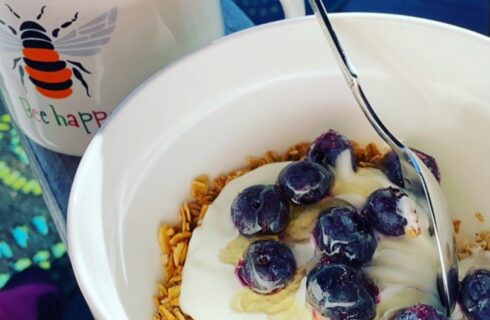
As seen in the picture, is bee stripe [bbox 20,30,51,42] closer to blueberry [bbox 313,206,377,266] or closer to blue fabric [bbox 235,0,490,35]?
blueberry [bbox 313,206,377,266]

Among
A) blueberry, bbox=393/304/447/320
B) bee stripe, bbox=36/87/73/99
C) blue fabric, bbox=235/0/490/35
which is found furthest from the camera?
blue fabric, bbox=235/0/490/35

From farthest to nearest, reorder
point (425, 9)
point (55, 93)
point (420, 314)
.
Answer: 1. point (425, 9)
2. point (55, 93)
3. point (420, 314)

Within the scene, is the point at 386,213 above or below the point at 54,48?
below


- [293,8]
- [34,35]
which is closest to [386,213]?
[293,8]

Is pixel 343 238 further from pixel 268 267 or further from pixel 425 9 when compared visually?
pixel 425 9

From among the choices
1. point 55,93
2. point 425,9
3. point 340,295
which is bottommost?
point 425,9

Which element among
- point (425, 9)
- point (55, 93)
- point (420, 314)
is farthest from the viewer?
point (425, 9)

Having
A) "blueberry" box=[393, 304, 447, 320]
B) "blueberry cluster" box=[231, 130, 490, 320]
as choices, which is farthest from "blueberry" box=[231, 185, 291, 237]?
"blueberry" box=[393, 304, 447, 320]

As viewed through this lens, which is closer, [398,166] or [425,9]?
[398,166]
